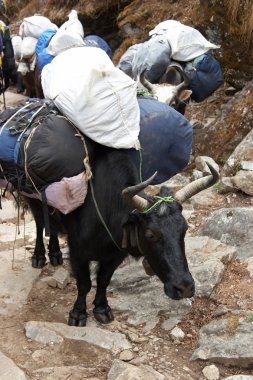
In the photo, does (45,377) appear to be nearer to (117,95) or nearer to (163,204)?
(163,204)

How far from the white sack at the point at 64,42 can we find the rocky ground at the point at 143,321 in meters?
2.86

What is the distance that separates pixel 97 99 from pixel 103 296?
5.50ft

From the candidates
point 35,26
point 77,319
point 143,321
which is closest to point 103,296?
point 77,319

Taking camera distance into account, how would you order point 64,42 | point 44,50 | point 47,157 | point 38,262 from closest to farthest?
1. point 47,157
2. point 38,262
3. point 64,42
4. point 44,50

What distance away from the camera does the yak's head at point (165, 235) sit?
3725 millimetres

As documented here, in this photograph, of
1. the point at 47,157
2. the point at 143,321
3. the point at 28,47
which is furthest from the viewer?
the point at 28,47

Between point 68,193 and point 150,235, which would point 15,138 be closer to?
point 68,193

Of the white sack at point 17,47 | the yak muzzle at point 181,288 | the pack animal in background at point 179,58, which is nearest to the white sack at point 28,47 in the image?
the white sack at point 17,47

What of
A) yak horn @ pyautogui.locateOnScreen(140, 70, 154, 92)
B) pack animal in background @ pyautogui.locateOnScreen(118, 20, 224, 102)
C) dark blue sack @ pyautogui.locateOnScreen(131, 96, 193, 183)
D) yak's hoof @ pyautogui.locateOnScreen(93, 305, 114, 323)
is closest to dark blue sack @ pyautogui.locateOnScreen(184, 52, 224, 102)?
pack animal in background @ pyautogui.locateOnScreen(118, 20, 224, 102)

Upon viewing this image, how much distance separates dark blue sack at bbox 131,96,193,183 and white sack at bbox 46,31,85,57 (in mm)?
2702

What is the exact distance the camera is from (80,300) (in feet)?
15.1

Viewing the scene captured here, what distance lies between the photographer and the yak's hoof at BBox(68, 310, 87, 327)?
4.59 meters

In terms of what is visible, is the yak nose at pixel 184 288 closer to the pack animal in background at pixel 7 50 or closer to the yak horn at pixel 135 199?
the yak horn at pixel 135 199

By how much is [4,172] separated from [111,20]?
9728 millimetres
